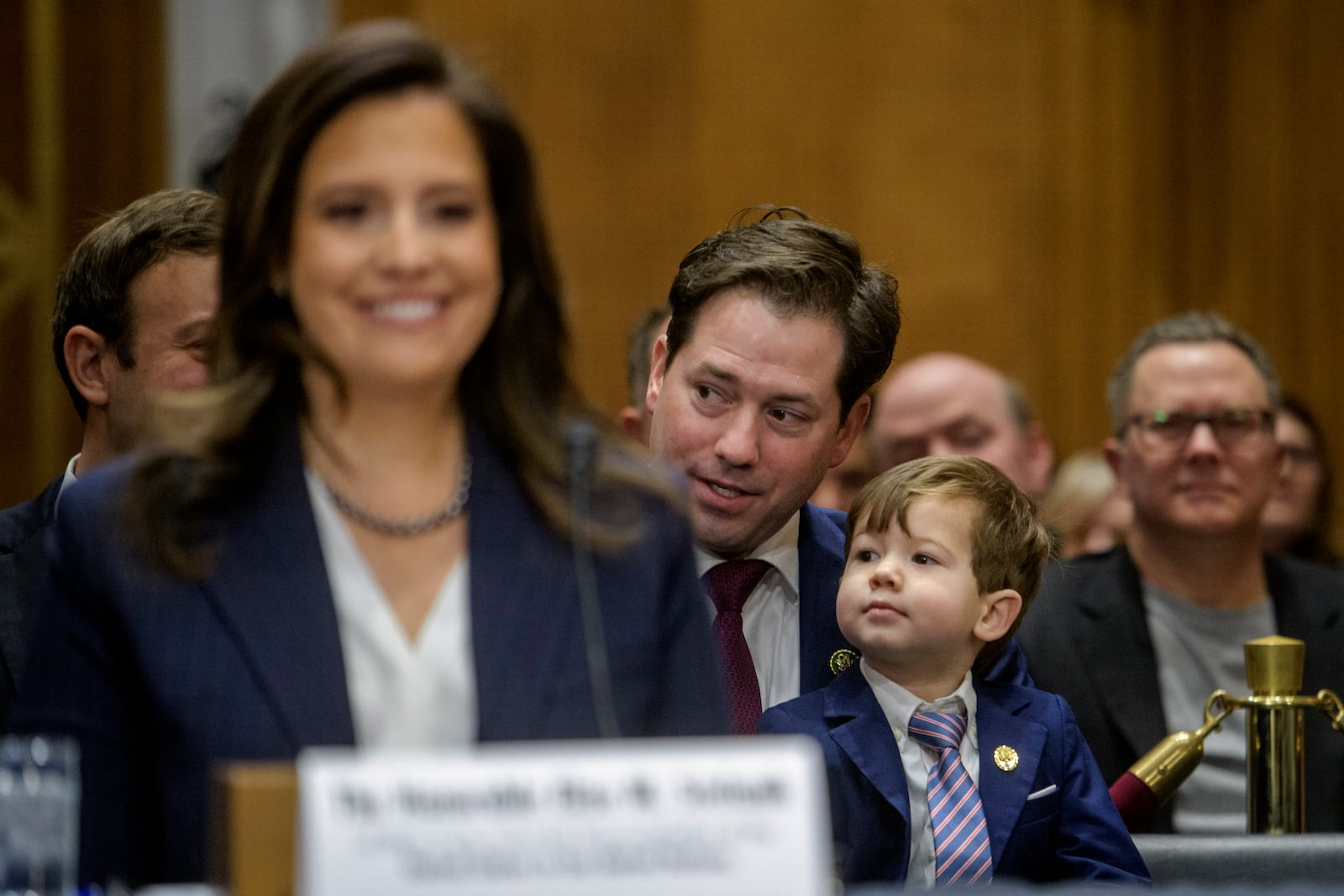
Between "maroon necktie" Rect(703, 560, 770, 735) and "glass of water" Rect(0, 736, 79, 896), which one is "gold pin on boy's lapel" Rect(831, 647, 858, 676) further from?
"glass of water" Rect(0, 736, 79, 896)

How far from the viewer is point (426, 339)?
5.76ft

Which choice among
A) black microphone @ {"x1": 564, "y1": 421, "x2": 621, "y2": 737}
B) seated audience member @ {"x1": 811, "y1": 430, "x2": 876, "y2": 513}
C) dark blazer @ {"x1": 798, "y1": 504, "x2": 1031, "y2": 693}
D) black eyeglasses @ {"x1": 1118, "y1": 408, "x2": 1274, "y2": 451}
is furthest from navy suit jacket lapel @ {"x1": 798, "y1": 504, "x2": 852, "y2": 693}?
seated audience member @ {"x1": 811, "y1": 430, "x2": 876, "y2": 513}

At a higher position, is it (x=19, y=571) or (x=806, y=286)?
(x=806, y=286)

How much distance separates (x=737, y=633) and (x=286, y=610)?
1140 mm

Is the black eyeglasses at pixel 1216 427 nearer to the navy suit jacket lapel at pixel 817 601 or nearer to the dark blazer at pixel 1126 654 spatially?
the dark blazer at pixel 1126 654

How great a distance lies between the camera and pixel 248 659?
66.6 inches

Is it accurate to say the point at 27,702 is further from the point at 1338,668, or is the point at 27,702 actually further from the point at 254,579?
the point at 1338,668

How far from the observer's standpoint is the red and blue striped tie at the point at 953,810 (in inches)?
93.7

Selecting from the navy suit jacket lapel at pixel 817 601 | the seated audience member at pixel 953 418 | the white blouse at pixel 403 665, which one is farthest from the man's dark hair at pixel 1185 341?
the white blouse at pixel 403 665

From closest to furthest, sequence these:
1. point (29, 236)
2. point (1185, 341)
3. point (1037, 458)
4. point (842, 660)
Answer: point (842, 660)
point (1185, 341)
point (1037, 458)
point (29, 236)

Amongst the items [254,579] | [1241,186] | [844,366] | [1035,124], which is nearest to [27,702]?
[254,579]

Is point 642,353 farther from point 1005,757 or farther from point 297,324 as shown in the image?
point 297,324

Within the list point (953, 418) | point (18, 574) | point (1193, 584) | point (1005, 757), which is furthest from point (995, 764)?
point (953, 418)

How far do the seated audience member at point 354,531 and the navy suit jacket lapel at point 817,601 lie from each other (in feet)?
2.89
